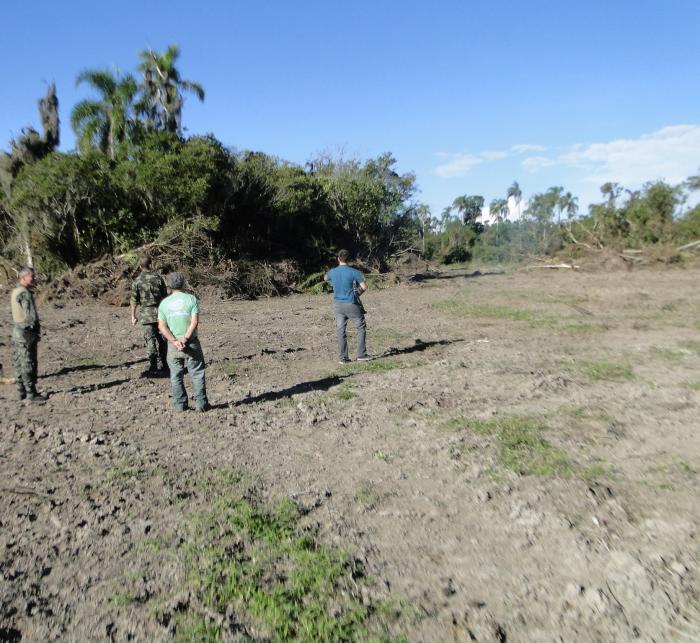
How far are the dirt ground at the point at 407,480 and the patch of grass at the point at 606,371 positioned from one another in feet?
0.18

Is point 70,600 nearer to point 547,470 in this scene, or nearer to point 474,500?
point 474,500

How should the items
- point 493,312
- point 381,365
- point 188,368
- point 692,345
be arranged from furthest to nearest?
point 493,312
point 692,345
point 381,365
point 188,368

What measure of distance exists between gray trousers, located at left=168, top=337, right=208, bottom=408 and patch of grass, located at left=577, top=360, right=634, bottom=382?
5.04 meters

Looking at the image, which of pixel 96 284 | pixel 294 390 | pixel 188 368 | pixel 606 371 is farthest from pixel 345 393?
pixel 96 284

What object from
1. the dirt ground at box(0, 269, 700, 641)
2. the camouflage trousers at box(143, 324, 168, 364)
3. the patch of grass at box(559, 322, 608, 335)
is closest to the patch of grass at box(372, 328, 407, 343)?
the dirt ground at box(0, 269, 700, 641)

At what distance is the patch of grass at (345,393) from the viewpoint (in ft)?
22.8

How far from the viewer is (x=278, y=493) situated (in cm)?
436

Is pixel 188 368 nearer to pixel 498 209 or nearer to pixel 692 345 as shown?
pixel 692 345

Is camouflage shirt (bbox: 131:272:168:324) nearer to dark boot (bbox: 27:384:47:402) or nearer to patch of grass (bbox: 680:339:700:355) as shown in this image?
dark boot (bbox: 27:384:47:402)

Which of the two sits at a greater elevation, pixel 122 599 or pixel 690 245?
pixel 690 245

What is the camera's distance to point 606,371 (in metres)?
8.00

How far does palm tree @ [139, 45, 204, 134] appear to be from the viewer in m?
22.8

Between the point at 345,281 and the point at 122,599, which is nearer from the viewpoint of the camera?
the point at 122,599

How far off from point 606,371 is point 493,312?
6.85m
